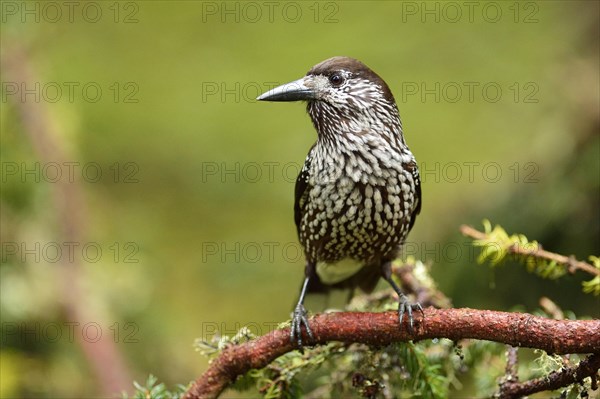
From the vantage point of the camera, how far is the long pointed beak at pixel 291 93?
3.58 meters

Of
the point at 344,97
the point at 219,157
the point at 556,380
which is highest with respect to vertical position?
the point at 344,97

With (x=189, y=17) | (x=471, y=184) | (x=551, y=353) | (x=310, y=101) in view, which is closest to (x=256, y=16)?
(x=189, y=17)

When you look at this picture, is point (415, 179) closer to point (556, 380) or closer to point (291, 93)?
point (291, 93)

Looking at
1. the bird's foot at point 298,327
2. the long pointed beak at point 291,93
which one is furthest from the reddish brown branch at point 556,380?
the long pointed beak at point 291,93

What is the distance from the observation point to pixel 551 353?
2.21m

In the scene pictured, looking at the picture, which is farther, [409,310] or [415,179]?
[415,179]

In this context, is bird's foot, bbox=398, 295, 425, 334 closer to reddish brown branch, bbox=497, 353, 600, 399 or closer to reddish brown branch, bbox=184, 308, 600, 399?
reddish brown branch, bbox=184, 308, 600, 399

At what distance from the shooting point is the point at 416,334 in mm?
2543

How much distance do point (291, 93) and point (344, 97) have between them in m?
0.26

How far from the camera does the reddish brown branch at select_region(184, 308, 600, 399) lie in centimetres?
215

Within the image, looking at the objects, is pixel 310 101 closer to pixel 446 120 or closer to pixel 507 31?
pixel 446 120

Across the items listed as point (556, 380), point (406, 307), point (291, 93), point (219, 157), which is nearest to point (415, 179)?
point (291, 93)

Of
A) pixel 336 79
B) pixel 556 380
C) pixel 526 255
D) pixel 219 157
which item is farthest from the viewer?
pixel 219 157

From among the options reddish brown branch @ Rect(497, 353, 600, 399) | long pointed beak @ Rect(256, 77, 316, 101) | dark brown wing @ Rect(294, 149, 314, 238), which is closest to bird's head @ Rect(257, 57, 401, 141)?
long pointed beak @ Rect(256, 77, 316, 101)
